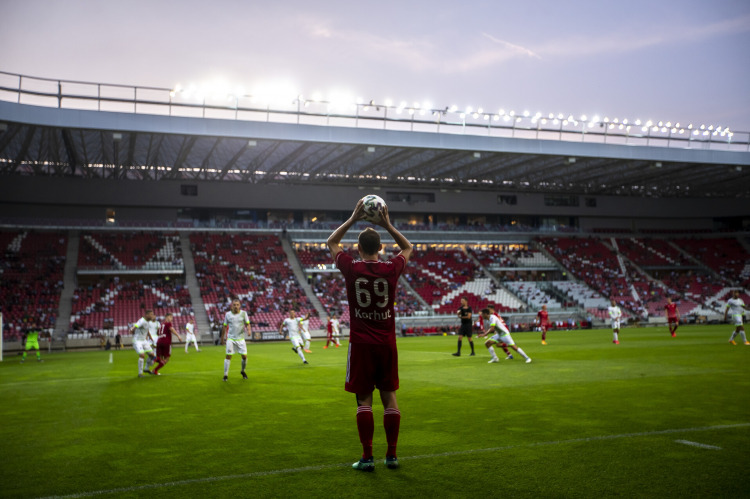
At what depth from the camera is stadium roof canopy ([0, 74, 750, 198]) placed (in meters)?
39.1

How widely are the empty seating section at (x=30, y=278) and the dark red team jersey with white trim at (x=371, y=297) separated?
3775 cm

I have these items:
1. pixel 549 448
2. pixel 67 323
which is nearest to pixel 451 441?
pixel 549 448

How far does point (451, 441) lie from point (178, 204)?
51.6m

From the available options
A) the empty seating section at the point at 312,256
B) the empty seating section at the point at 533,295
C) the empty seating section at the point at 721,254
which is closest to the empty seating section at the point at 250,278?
the empty seating section at the point at 312,256

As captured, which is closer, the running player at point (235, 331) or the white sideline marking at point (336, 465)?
the white sideline marking at point (336, 465)

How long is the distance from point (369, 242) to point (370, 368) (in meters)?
1.30

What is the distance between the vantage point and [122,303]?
1725 inches

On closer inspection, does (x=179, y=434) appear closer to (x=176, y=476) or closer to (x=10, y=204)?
(x=176, y=476)

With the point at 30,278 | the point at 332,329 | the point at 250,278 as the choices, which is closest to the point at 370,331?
the point at 332,329

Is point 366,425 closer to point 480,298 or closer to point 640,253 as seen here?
point 480,298

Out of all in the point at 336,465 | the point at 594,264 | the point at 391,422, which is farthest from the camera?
the point at 594,264

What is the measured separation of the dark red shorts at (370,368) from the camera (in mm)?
6426

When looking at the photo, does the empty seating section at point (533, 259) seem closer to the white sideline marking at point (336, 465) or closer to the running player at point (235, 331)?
the running player at point (235, 331)

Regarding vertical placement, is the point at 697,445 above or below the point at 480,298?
below
